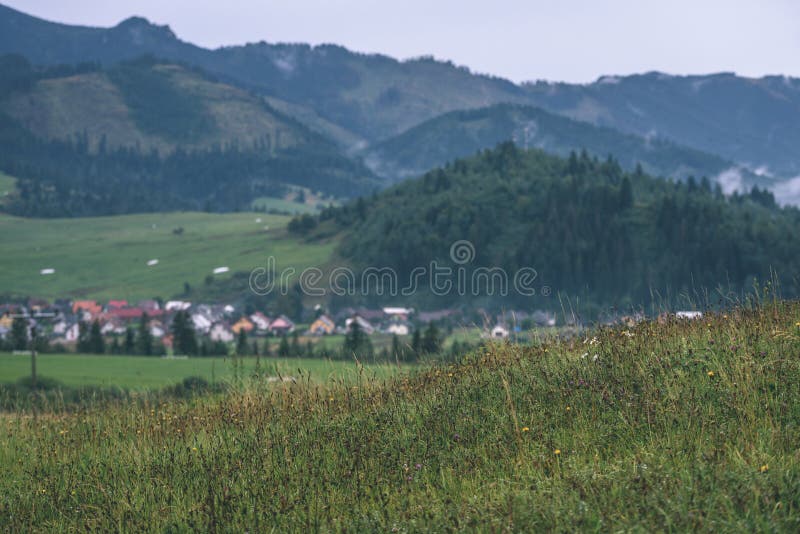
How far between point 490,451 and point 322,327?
187 metres

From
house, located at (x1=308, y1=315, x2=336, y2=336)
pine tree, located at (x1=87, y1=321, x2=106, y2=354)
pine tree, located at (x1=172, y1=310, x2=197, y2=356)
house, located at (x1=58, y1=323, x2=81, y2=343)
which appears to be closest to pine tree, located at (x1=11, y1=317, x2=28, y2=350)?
pine tree, located at (x1=87, y1=321, x2=106, y2=354)

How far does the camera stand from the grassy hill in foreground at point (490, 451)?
7098mm

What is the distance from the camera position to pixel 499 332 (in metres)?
14.1

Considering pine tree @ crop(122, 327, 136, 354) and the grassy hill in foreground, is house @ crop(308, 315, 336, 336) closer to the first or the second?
pine tree @ crop(122, 327, 136, 354)

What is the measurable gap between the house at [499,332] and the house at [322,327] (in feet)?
579

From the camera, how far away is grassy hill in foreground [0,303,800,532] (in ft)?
23.3

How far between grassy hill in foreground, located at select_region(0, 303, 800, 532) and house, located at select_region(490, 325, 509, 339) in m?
1.15

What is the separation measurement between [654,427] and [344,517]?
3038mm

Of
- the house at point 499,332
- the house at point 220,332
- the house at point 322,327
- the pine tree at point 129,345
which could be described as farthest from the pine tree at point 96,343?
the house at point 499,332

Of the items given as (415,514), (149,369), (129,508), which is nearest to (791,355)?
(415,514)

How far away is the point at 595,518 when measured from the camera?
6.87 m

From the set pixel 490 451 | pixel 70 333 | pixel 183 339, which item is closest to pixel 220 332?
pixel 70 333

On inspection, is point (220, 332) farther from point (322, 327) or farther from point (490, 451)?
point (490, 451)

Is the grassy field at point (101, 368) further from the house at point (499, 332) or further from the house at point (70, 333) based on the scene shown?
the house at point (70, 333)
